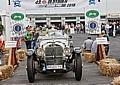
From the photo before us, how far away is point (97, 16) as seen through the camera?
56.7ft

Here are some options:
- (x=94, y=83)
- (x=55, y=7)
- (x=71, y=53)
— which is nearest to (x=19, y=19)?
(x=55, y=7)

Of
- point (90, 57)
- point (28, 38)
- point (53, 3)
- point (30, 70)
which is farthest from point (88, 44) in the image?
point (30, 70)

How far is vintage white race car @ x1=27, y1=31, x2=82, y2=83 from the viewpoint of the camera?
12953mm

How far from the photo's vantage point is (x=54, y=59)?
1327 cm

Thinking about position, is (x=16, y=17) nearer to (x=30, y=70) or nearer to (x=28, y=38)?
(x=30, y=70)

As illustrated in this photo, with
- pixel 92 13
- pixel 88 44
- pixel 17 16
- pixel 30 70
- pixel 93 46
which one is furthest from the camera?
pixel 88 44

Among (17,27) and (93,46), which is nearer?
(17,27)

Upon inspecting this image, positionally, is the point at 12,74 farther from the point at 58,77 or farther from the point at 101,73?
the point at 101,73

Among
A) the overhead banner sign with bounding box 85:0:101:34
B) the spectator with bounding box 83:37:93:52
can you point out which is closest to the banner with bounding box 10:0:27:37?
the overhead banner sign with bounding box 85:0:101:34

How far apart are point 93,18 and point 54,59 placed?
4.60m

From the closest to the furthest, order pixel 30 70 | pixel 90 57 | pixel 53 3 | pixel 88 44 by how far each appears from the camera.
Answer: pixel 30 70 < pixel 53 3 < pixel 90 57 < pixel 88 44

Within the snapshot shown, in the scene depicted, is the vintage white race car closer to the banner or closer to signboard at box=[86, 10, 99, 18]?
signboard at box=[86, 10, 99, 18]

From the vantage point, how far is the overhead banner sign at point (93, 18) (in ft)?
56.5

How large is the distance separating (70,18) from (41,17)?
5337 mm
